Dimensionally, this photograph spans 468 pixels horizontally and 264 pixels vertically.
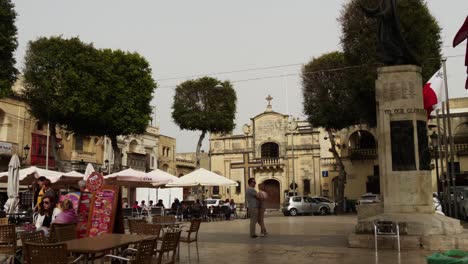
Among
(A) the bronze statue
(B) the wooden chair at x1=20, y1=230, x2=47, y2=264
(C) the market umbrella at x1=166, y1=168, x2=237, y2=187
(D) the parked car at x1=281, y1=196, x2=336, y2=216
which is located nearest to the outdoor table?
(B) the wooden chair at x1=20, y1=230, x2=47, y2=264

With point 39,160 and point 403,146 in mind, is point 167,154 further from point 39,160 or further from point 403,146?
point 403,146

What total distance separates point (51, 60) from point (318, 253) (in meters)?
22.9

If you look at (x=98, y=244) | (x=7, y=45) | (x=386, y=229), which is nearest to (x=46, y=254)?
(x=98, y=244)

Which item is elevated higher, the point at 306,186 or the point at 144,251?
the point at 306,186

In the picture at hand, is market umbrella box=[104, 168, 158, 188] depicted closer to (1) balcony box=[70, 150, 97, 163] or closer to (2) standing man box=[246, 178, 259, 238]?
(2) standing man box=[246, 178, 259, 238]

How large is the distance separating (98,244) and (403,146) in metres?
8.00

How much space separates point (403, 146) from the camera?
11.5 m

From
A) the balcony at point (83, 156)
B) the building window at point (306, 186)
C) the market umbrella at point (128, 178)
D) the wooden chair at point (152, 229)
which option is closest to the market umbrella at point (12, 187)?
the market umbrella at point (128, 178)

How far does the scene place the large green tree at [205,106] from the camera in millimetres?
37625

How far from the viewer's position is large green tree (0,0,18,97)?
65.6 feet

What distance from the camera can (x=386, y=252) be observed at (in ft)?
33.5

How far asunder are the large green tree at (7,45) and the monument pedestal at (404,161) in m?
16.0

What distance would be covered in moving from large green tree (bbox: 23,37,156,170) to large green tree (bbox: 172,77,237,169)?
790 cm

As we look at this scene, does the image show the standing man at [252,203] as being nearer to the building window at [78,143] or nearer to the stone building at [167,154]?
the building window at [78,143]
